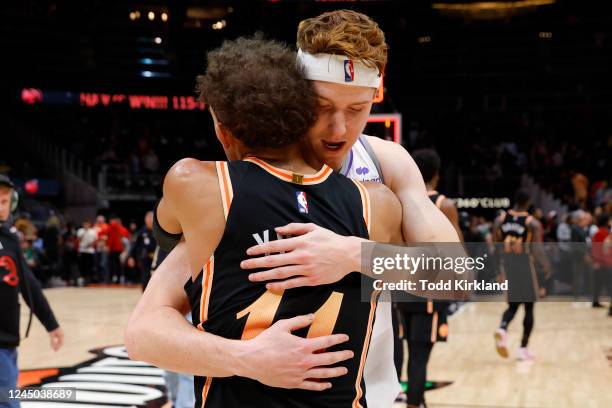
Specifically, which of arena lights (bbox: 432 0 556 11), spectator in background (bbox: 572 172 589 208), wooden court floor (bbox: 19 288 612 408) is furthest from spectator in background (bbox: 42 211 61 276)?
arena lights (bbox: 432 0 556 11)

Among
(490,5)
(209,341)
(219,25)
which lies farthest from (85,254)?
(490,5)

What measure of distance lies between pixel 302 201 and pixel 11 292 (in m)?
3.10

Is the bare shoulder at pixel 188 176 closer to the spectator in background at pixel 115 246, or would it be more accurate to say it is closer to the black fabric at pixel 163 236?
the black fabric at pixel 163 236

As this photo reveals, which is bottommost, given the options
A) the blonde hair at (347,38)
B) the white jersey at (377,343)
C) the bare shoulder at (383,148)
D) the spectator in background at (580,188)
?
the spectator in background at (580,188)

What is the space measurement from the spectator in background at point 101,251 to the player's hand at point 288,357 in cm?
1575

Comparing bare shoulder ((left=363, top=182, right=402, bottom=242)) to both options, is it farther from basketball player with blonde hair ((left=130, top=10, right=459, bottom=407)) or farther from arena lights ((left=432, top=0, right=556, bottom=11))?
arena lights ((left=432, top=0, right=556, bottom=11))

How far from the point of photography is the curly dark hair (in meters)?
1.62

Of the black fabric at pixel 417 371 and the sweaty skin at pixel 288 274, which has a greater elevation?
the sweaty skin at pixel 288 274

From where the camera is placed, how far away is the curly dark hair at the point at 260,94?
162cm

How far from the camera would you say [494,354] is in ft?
28.0

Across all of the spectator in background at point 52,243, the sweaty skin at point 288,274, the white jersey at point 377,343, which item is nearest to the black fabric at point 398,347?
the white jersey at point 377,343

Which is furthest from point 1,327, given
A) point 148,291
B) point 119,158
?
point 119,158

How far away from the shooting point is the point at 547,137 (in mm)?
21781

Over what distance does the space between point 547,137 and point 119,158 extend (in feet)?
40.6
